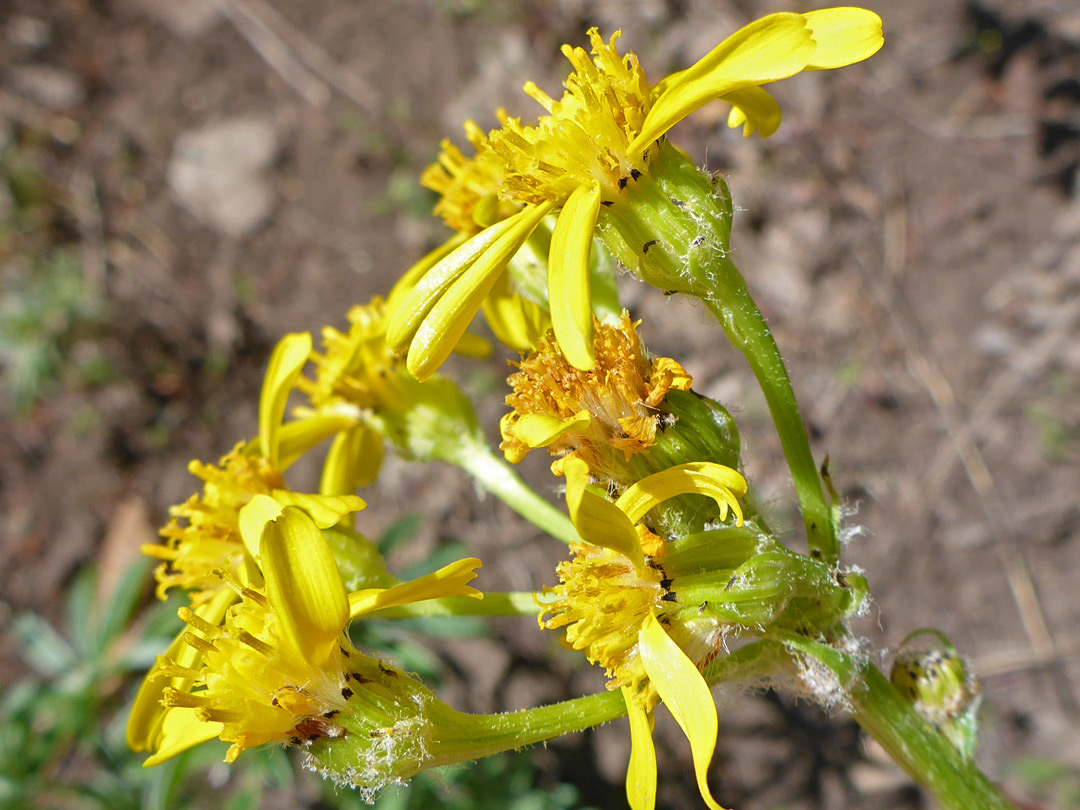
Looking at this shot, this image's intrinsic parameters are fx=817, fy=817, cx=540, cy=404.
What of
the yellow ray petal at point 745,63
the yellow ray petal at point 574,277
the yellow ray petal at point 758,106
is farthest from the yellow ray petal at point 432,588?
the yellow ray petal at point 758,106

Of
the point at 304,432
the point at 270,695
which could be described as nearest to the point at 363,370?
the point at 304,432

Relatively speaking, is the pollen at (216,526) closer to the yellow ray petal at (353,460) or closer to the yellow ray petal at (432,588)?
the yellow ray petal at (353,460)

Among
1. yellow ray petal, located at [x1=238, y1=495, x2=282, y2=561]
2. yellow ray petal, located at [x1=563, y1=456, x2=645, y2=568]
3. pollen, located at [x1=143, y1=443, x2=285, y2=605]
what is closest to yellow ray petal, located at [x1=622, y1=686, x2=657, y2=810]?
yellow ray petal, located at [x1=563, y1=456, x2=645, y2=568]

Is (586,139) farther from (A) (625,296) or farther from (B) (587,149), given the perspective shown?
(A) (625,296)

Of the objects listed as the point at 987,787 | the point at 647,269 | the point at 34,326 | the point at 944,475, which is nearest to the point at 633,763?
the point at 987,787

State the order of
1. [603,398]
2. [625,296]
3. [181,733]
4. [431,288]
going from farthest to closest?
[625,296] → [181,733] → [603,398] → [431,288]

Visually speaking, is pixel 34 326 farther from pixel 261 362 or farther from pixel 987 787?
pixel 987 787

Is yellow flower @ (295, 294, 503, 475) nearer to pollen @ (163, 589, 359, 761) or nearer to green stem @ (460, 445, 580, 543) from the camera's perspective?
green stem @ (460, 445, 580, 543)
